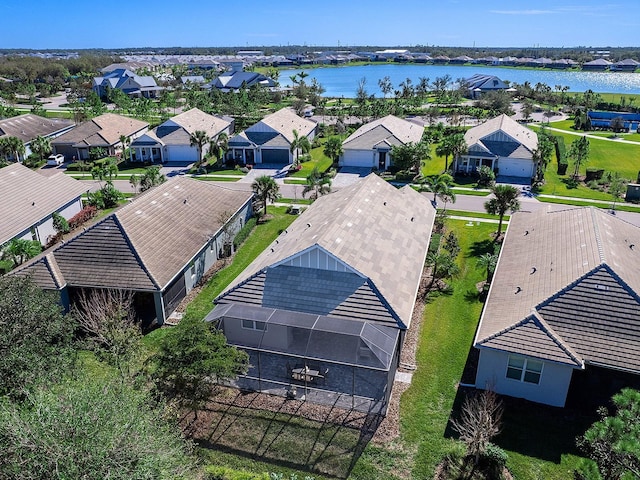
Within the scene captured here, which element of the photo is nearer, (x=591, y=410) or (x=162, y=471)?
(x=162, y=471)

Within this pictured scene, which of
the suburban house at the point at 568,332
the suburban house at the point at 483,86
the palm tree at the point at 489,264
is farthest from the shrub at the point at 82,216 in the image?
the suburban house at the point at 483,86

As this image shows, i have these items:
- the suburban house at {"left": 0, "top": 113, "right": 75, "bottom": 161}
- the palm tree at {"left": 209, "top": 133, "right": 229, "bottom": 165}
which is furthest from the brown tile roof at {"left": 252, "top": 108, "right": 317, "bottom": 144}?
the suburban house at {"left": 0, "top": 113, "right": 75, "bottom": 161}

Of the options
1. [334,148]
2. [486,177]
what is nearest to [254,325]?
[486,177]

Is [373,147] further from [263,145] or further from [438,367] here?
[438,367]

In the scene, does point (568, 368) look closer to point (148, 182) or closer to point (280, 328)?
point (280, 328)

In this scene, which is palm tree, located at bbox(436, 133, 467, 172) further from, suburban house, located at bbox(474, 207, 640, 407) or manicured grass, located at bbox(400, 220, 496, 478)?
suburban house, located at bbox(474, 207, 640, 407)

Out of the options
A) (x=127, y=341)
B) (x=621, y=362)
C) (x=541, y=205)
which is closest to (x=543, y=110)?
(x=541, y=205)
